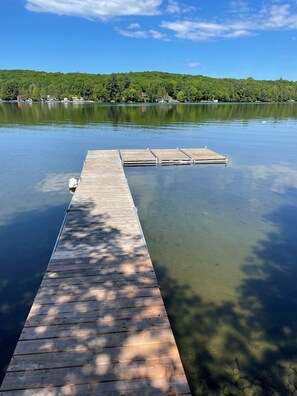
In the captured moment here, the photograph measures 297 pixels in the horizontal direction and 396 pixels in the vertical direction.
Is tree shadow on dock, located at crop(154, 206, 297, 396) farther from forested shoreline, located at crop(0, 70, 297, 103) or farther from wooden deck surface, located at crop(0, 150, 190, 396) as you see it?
forested shoreline, located at crop(0, 70, 297, 103)

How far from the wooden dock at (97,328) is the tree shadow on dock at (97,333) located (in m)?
0.01

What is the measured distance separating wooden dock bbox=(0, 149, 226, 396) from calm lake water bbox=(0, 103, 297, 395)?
1.25 metres

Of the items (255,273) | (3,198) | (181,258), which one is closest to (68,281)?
(181,258)

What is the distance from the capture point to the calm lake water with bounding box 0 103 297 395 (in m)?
5.92

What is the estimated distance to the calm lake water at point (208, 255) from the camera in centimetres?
592

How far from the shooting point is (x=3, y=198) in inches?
558

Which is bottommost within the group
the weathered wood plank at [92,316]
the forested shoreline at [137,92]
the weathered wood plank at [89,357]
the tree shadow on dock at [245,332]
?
the tree shadow on dock at [245,332]

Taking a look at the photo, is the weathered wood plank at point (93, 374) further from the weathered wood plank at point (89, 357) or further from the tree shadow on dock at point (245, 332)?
the tree shadow on dock at point (245, 332)

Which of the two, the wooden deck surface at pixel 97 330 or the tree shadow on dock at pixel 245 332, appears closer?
the wooden deck surface at pixel 97 330

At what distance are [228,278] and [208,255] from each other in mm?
1240

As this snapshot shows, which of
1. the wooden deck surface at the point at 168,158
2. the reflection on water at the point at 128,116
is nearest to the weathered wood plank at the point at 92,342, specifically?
the wooden deck surface at the point at 168,158

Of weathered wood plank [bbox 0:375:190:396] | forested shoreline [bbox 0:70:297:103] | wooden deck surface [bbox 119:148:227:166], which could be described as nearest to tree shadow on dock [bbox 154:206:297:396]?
weathered wood plank [bbox 0:375:190:396]

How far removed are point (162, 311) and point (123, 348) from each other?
3.87 feet

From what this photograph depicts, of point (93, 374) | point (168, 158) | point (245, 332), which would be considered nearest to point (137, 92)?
point (168, 158)
